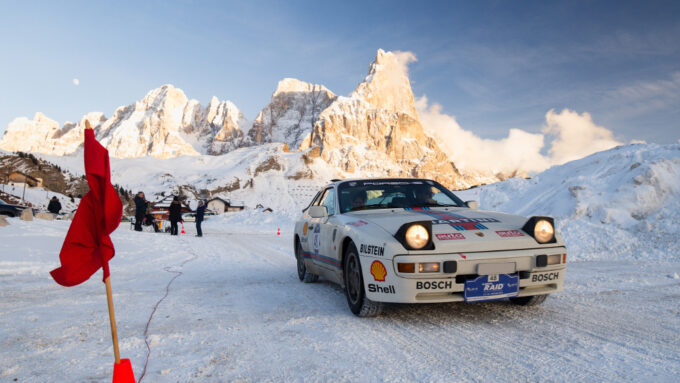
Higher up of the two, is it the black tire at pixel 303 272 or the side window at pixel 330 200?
the side window at pixel 330 200

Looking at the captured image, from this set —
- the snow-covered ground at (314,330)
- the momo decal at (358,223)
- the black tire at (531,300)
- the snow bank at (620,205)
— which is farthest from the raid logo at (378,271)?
the snow bank at (620,205)

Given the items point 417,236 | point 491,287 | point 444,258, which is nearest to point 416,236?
point 417,236

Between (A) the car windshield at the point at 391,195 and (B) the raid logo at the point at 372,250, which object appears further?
(A) the car windshield at the point at 391,195

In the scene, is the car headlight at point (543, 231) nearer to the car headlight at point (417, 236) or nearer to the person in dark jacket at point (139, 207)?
the car headlight at point (417, 236)

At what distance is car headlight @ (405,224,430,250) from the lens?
3.29 metres

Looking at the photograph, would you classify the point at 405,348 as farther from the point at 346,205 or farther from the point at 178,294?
the point at 178,294

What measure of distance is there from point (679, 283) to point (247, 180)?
12586 centimetres

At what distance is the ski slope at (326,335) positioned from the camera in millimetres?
2428

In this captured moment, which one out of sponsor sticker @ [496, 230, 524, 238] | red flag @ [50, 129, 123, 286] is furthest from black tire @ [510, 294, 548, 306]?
red flag @ [50, 129, 123, 286]

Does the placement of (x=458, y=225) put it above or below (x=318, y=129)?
below

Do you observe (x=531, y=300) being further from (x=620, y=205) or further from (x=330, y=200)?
(x=620, y=205)

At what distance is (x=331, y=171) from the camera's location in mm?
156500

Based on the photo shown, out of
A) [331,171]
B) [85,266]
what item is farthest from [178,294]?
[331,171]

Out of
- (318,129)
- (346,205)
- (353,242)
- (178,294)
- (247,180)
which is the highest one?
(318,129)
